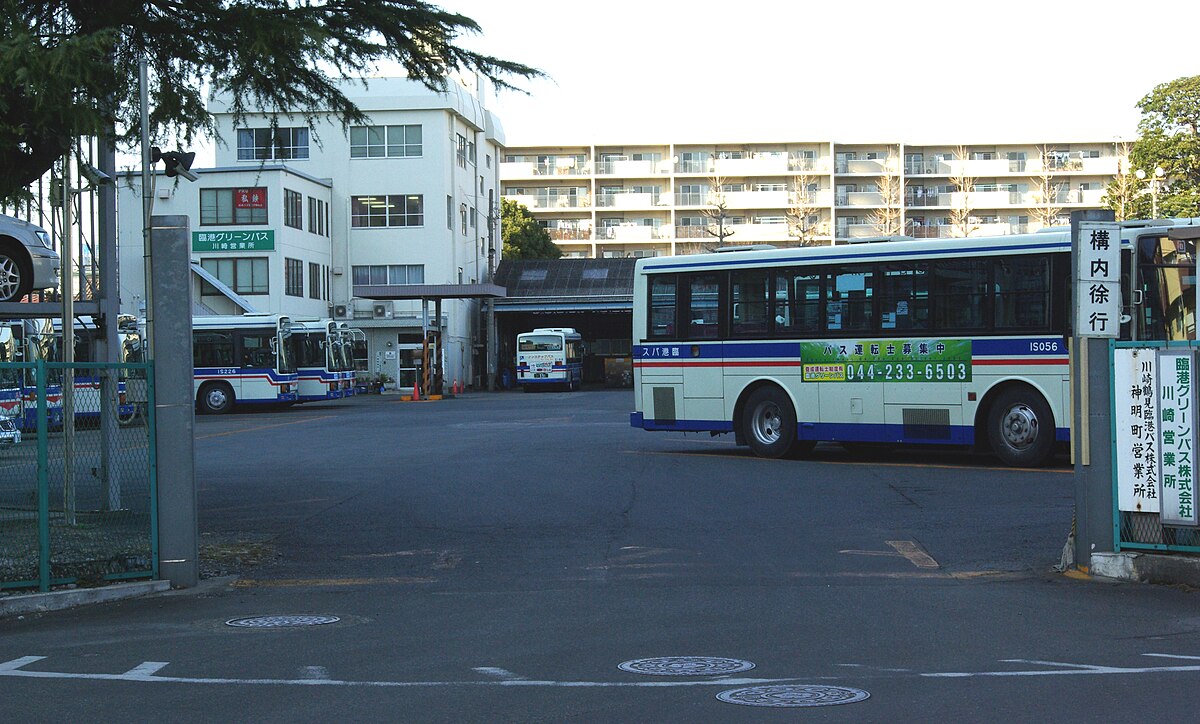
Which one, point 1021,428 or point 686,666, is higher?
point 1021,428

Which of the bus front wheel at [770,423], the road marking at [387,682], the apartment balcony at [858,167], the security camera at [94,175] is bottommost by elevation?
the road marking at [387,682]

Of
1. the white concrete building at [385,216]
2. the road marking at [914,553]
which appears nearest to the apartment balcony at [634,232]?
the white concrete building at [385,216]

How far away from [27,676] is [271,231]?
52010 millimetres

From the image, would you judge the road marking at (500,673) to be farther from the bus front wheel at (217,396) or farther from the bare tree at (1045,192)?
the bare tree at (1045,192)

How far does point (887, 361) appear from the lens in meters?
19.7

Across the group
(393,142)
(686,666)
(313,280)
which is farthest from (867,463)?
(393,142)

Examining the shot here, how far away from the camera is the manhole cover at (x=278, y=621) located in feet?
29.1

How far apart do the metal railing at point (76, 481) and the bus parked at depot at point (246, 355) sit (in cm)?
3092

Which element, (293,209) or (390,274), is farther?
(390,274)

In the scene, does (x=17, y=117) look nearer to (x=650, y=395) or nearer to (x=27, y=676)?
(x=27, y=676)

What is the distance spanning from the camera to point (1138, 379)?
33.2 ft

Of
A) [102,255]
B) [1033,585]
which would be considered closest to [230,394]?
[102,255]

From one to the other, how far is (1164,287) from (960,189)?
244 ft

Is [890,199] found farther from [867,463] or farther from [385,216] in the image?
[867,463]
